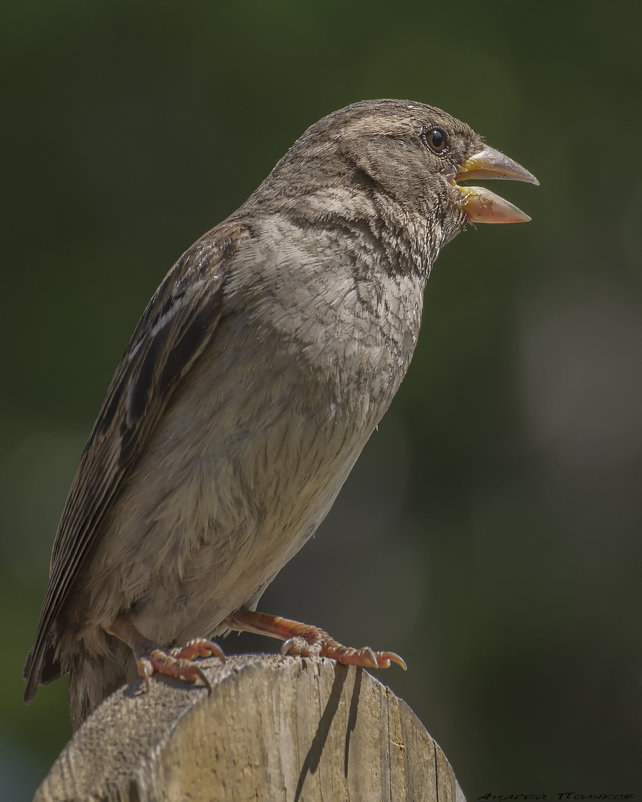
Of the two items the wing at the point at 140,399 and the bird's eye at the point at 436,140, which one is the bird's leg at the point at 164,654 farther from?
the bird's eye at the point at 436,140

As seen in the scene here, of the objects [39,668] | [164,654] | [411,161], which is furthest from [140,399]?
[411,161]

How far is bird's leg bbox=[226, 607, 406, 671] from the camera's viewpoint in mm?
2920

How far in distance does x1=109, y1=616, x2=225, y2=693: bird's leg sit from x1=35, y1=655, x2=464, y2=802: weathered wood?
0.04m

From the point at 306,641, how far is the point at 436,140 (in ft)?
6.45

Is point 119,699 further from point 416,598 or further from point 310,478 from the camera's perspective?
point 416,598

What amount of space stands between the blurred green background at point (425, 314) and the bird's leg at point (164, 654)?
201 centimetres

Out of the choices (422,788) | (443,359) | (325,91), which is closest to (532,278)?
(443,359)

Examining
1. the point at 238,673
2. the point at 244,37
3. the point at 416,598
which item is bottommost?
the point at 416,598

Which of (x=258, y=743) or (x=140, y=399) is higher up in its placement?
(x=140, y=399)

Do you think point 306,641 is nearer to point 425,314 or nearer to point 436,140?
point 436,140

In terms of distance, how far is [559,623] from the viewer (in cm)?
590

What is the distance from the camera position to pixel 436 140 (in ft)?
14.3

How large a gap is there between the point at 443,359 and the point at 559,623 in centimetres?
140

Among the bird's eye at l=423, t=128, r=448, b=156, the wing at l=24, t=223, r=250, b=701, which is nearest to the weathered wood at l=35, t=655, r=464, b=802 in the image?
the wing at l=24, t=223, r=250, b=701
